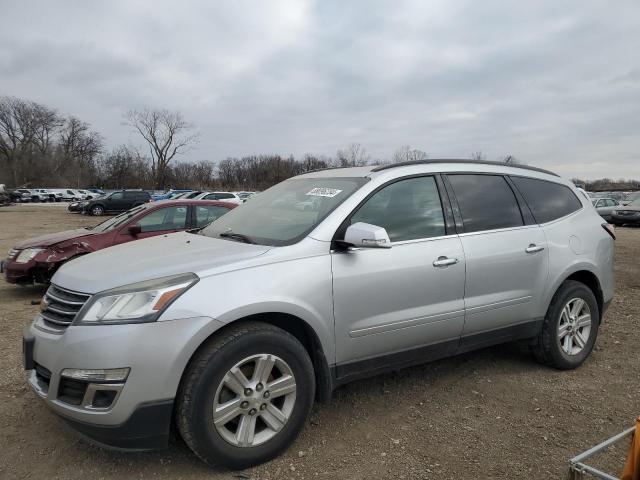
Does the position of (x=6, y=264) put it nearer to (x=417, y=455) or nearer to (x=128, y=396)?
(x=128, y=396)

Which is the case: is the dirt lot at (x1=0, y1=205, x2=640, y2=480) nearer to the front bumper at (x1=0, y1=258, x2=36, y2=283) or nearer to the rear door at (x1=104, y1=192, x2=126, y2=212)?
the front bumper at (x1=0, y1=258, x2=36, y2=283)

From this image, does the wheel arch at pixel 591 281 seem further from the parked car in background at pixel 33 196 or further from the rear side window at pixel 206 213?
the parked car in background at pixel 33 196

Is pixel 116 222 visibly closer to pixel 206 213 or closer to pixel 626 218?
pixel 206 213

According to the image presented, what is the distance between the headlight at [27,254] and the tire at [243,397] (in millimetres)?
5532

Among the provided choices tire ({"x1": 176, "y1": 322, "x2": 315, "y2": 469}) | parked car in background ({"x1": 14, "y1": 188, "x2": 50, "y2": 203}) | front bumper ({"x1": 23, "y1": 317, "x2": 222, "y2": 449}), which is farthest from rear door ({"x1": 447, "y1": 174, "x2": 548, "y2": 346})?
parked car in background ({"x1": 14, "y1": 188, "x2": 50, "y2": 203})

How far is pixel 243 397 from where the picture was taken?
261 cm

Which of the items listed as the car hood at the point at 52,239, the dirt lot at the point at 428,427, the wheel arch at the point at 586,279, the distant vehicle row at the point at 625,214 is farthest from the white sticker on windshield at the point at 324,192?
the distant vehicle row at the point at 625,214

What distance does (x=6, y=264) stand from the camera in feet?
22.9

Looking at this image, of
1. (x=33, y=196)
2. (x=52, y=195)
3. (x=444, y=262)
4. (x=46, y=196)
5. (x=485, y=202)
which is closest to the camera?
(x=444, y=262)

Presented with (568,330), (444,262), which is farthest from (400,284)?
(568,330)

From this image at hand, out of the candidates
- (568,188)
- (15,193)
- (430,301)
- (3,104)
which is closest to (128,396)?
(430,301)

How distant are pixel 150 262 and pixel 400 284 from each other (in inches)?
61.5

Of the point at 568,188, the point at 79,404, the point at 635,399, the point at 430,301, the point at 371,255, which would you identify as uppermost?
the point at 568,188

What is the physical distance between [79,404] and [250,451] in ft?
3.02
